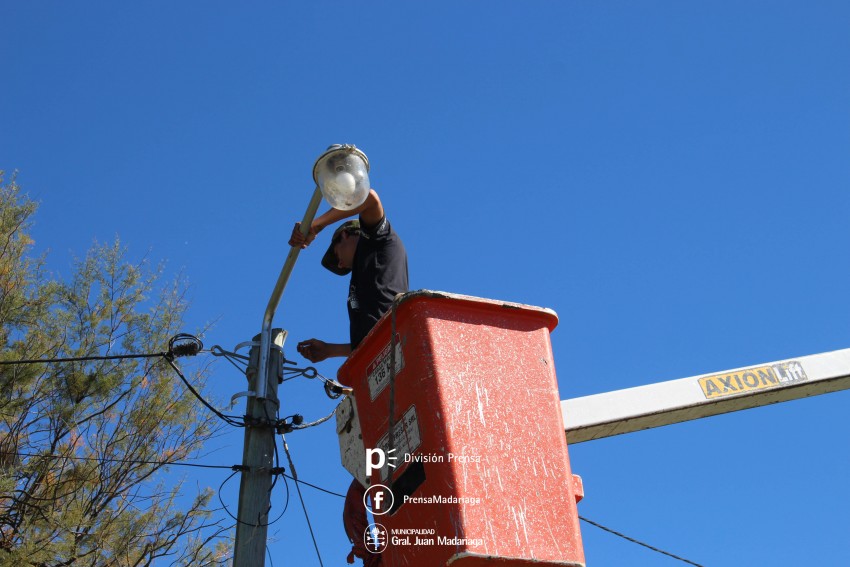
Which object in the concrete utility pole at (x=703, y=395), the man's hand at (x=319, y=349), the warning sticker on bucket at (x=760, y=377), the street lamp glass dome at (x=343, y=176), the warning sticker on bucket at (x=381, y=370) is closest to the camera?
the warning sticker on bucket at (x=381, y=370)

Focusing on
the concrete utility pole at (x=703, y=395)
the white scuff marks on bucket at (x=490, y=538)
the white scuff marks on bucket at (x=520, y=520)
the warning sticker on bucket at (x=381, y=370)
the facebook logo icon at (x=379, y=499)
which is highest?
the concrete utility pole at (x=703, y=395)

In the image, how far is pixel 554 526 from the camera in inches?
119

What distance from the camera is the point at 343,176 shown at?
3.99 metres

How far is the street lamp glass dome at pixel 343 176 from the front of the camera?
13.0 ft

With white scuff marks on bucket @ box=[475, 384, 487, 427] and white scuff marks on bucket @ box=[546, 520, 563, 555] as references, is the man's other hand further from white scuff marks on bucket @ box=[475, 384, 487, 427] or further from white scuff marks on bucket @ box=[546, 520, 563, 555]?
white scuff marks on bucket @ box=[546, 520, 563, 555]

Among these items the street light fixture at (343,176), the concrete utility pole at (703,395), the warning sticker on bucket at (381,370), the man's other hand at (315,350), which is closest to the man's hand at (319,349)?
the man's other hand at (315,350)

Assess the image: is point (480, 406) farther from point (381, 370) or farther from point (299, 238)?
point (299, 238)

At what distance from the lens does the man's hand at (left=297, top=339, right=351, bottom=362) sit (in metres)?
5.08

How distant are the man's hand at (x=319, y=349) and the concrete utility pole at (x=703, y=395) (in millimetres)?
1675

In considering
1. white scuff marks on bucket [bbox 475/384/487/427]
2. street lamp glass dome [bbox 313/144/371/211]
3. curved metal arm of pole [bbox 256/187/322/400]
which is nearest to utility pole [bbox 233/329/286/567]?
curved metal arm of pole [bbox 256/187/322/400]

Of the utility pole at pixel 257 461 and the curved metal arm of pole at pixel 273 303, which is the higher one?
the curved metal arm of pole at pixel 273 303

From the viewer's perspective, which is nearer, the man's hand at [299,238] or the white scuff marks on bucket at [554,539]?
the white scuff marks on bucket at [554,539]

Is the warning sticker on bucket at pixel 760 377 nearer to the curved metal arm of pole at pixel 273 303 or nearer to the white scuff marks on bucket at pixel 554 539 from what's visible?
the curved metal arm of pole at pixel 273 303

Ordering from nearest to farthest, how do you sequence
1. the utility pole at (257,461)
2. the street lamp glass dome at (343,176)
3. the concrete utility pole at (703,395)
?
1. the street lamp glass dome at (343,176)
2. the utility pole at (257,461)
3. the concrete utility pole at (703,395)
